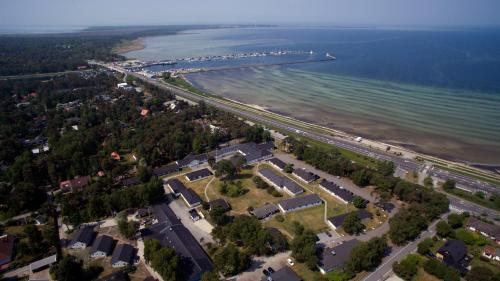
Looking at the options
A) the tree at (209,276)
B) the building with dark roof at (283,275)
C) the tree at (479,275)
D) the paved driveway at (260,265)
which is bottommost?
the paved driveway at (260,265)

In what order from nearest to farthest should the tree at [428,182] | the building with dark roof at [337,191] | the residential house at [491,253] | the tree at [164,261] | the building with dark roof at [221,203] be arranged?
the tree at [164,261] < the residential house at [491,253] < the building with dark roof at [221,203] < the building with dark roof at [337,191] < the tree at [428,182]

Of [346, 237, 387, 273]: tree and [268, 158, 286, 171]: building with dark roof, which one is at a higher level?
[346, 237, 387, 273]: tree

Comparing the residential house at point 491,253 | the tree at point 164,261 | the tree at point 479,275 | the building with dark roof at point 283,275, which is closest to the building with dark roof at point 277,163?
the building with dark roof at point 283,275

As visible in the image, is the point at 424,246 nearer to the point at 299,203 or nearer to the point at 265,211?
the point at 299,203

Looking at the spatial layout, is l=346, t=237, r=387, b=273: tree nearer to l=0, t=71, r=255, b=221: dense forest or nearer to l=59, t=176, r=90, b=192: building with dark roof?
l=0, t=71, r=255, b=221: dense forest

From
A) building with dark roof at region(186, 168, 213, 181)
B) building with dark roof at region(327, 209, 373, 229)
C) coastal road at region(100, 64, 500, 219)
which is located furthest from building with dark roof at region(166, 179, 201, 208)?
coastal road at region(100, 64, 500, 219)

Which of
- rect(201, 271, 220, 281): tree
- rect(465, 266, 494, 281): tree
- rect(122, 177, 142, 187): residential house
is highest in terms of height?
rect(201, 271, 220, 281): tree

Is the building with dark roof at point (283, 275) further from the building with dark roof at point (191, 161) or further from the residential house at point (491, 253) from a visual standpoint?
the building with dark roof at point (191, 161)
